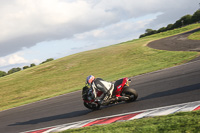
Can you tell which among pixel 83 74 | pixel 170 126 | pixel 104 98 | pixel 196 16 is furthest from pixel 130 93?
pixel 196 16

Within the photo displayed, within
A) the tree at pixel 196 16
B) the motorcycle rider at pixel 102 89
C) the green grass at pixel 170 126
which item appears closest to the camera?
the green grass at pixel 170 126

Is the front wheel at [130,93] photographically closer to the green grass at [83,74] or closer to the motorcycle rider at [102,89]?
the motorcycle rider at [102,89]

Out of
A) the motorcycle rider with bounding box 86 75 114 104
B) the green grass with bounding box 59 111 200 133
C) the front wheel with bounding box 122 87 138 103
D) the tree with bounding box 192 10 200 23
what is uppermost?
the tree with bounding box 192 10 200 23

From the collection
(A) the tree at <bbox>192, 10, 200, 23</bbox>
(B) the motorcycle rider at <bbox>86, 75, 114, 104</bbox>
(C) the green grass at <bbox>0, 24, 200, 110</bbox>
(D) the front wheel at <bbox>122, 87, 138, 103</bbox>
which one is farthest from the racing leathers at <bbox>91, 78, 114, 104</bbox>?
(A) the tree at <bbox>192, 10, 200, 23</bbox>

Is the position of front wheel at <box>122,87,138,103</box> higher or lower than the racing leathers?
lower

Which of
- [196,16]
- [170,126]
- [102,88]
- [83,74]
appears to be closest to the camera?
[170,126]

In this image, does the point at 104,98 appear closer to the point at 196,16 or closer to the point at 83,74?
the point at 83,74

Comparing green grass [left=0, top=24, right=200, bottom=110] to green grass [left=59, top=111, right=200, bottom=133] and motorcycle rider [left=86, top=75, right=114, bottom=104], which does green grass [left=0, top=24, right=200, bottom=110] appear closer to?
motorcycle rider [left=86, top=75, right=114, bottom=104]

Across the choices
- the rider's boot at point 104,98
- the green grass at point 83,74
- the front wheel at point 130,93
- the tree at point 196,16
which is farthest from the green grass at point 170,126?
the tree at point 196,16

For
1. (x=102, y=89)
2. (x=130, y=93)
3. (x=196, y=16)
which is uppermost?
(x=196, y=16)

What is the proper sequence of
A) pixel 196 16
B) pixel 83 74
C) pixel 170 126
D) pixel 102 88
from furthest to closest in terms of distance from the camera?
pixel 196 16 < pixel 83 74 < pixel 102 88 < pixel 170 126

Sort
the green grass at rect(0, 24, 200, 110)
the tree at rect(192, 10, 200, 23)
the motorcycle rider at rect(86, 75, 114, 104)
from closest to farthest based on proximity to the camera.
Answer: the motorcycle rider at rect(86, 75, 114, 104) < the green grass at rect(0, 24, 200, 110) < the tree at rect(192, 10, 200, 23)

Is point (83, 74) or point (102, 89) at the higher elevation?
point (83, 74)

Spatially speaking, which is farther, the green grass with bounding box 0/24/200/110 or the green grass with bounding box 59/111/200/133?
the green grass with bounding box 0/24/200/110
